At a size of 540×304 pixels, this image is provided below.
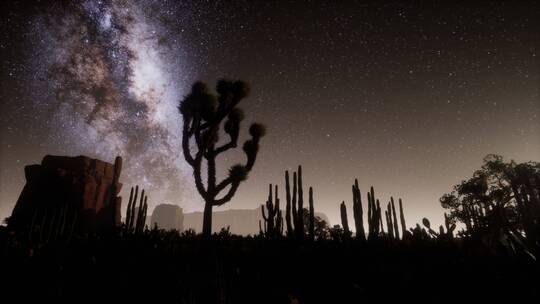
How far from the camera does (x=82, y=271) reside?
531 cm

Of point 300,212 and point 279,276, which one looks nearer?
point 279,276

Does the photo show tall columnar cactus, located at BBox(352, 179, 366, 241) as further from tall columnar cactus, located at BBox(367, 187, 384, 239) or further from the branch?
the branch

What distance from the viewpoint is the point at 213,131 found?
12672 mm

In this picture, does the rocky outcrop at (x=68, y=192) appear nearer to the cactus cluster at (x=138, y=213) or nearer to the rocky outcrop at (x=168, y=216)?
the cactus cluster at (x=138, y=213)

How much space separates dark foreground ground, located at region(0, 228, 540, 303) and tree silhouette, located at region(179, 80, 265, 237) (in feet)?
18.4

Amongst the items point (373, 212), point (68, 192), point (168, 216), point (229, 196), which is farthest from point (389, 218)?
point (168, 216)

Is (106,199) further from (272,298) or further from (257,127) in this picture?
(272,298)

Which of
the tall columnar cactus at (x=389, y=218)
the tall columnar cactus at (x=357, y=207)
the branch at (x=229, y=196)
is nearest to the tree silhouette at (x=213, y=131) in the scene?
the branch at (x=229, y=196)

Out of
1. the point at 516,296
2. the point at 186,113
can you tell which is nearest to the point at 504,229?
the point at 516,296

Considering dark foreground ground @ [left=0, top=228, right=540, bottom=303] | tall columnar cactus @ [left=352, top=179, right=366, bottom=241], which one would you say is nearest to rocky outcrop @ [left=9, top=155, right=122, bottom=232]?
tall columnar cactus @ [left=352, top=179, right=366, bottom=241]

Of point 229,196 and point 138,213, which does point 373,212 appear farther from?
point 138,213

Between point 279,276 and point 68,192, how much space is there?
3451 centimetres

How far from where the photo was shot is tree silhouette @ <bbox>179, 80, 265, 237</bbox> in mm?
12411

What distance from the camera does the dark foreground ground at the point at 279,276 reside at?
387 centimetres
